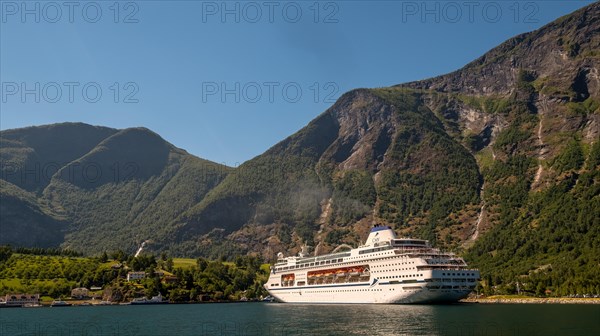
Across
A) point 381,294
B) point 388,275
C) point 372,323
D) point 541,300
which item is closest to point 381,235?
point 388,275

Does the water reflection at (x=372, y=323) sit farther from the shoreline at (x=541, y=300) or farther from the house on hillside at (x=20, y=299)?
the house on hillside at (x=20, y=299)

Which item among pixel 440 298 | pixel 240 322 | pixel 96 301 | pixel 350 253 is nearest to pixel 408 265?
pixel 440 298

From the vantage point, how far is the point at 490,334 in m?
77.6

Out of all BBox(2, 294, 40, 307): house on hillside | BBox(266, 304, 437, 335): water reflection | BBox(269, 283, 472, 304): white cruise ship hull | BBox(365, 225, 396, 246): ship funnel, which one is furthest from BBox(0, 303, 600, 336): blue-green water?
BBox(2, 294, 40, 307): house on hillside

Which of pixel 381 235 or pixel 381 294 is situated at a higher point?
pixel 381 235

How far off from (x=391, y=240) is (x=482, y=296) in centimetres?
5510

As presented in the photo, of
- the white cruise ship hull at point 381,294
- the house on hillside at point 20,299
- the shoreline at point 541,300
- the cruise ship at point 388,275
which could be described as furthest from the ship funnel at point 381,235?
the house on hillside at point 20,299

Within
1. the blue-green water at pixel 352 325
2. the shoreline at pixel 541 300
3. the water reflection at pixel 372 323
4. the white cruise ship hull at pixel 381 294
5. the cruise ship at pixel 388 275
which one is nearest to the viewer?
the blue-green water at pixel 352 325

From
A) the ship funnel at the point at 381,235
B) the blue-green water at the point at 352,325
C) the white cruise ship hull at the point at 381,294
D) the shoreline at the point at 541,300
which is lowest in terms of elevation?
the shoreline at the point at 541,300

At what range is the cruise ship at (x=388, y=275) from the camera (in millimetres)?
137125

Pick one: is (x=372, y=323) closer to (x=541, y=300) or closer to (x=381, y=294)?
(x=381, y=294)

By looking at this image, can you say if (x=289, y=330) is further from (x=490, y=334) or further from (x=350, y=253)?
(x=350, y=253)

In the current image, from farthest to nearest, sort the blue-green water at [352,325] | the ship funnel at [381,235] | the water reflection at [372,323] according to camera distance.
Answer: the ship funnel at [381,235]
the water reflection at [372,323]
the blue-green water at [352,325]

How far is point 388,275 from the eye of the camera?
146 metres
